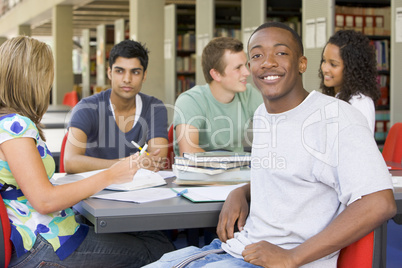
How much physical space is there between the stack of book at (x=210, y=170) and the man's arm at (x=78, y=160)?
522mm

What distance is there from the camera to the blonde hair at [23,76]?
1529 millimetres

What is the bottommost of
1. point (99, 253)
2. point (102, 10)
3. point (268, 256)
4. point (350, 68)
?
point (99, 253)

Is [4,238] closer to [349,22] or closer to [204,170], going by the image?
[204,170]

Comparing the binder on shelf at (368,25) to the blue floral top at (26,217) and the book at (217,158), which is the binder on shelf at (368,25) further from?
the blue floral top at (26,217)

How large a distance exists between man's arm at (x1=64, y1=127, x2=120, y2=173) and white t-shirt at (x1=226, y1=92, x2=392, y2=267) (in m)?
1.05

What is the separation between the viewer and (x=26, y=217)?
1515 millimetres

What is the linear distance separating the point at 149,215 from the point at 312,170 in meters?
0.49

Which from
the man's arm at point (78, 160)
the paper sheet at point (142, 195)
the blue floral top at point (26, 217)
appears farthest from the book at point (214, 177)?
the man's arm at point (78, 160)

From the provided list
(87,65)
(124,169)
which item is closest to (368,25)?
(124,169)

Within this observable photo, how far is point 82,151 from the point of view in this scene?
2.37 m

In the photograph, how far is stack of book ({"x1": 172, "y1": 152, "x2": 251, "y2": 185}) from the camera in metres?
1.79

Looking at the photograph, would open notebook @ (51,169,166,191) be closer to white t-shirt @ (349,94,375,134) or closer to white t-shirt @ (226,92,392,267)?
white t-shirt @ (226,92,392,267)

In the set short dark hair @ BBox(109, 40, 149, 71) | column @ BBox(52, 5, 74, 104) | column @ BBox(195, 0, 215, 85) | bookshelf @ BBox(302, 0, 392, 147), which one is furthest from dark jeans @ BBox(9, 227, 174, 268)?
column @ BBox(52, 5, 74, 104)

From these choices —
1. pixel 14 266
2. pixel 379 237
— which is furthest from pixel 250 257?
pixel 14 266
